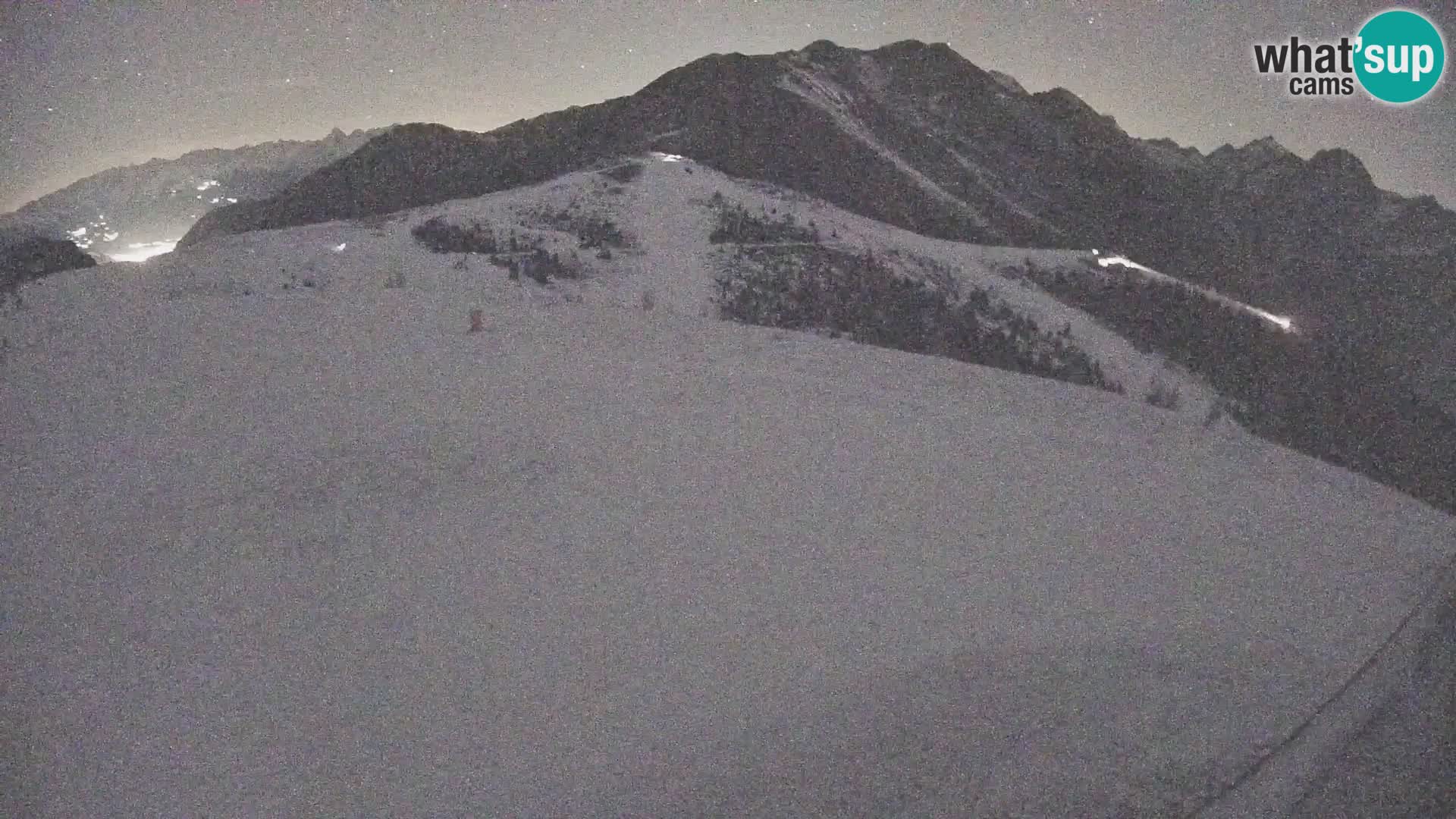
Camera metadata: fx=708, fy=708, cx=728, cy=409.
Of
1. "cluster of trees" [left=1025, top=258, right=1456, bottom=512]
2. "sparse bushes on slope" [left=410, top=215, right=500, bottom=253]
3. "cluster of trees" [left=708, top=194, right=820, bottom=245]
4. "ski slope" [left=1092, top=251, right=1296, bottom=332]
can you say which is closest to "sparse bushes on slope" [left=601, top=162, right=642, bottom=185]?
"cluster of trees" [left=708, top=194, right=820, bottom=245]

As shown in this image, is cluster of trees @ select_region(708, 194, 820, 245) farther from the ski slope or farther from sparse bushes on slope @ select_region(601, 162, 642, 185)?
the ski slope

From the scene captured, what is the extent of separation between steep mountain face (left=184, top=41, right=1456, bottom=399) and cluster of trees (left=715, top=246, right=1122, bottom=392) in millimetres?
12456

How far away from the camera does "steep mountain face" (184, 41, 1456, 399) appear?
108 feet

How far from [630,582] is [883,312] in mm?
11380

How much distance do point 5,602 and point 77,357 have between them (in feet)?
11.3

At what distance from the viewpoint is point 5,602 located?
3.22m

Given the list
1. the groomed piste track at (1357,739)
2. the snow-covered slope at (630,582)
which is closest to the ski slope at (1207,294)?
the snow-covered slope at (630,582)

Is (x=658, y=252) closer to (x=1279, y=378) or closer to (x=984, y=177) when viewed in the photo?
(x=1279, y=378)

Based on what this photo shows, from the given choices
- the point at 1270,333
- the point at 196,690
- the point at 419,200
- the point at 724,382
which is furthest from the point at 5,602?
the point at 419,200

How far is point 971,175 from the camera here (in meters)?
42.6

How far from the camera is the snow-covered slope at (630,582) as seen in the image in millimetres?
2584

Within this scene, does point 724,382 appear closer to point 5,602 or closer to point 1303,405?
point 5,602

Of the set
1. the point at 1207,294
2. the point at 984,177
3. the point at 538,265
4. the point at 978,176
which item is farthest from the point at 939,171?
the point at 538,265

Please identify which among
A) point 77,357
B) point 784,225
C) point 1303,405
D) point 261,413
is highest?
point 784,225
